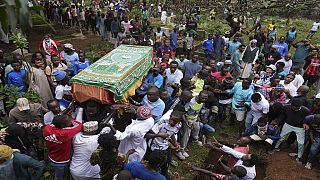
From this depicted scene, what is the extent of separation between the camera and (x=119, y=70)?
20.0 ft

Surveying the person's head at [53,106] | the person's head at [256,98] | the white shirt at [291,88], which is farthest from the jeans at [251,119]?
the person's head at [53,106]

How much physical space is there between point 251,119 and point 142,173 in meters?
3.38

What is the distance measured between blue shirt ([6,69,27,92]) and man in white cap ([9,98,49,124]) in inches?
53.6

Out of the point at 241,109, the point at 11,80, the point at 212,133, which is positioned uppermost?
the point at 11,80

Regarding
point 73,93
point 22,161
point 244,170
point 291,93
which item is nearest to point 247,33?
point 291,93

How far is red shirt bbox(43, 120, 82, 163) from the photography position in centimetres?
352

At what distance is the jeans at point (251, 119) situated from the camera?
5.67 meters

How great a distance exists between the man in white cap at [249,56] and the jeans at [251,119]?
3.04 metres

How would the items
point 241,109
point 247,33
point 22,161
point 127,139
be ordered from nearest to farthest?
point 22,161, point 127,139, point 241,109, point 247,33

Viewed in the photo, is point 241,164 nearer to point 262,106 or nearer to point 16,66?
point 262,106

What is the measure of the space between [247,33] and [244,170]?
39.5 ft

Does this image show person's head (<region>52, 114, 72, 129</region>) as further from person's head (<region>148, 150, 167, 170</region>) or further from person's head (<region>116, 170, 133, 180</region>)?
person's head (<region>148, 150, 167, 170</region>)

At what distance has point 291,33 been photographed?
10828mm

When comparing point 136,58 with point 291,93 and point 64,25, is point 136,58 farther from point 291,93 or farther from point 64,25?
point 64,25
